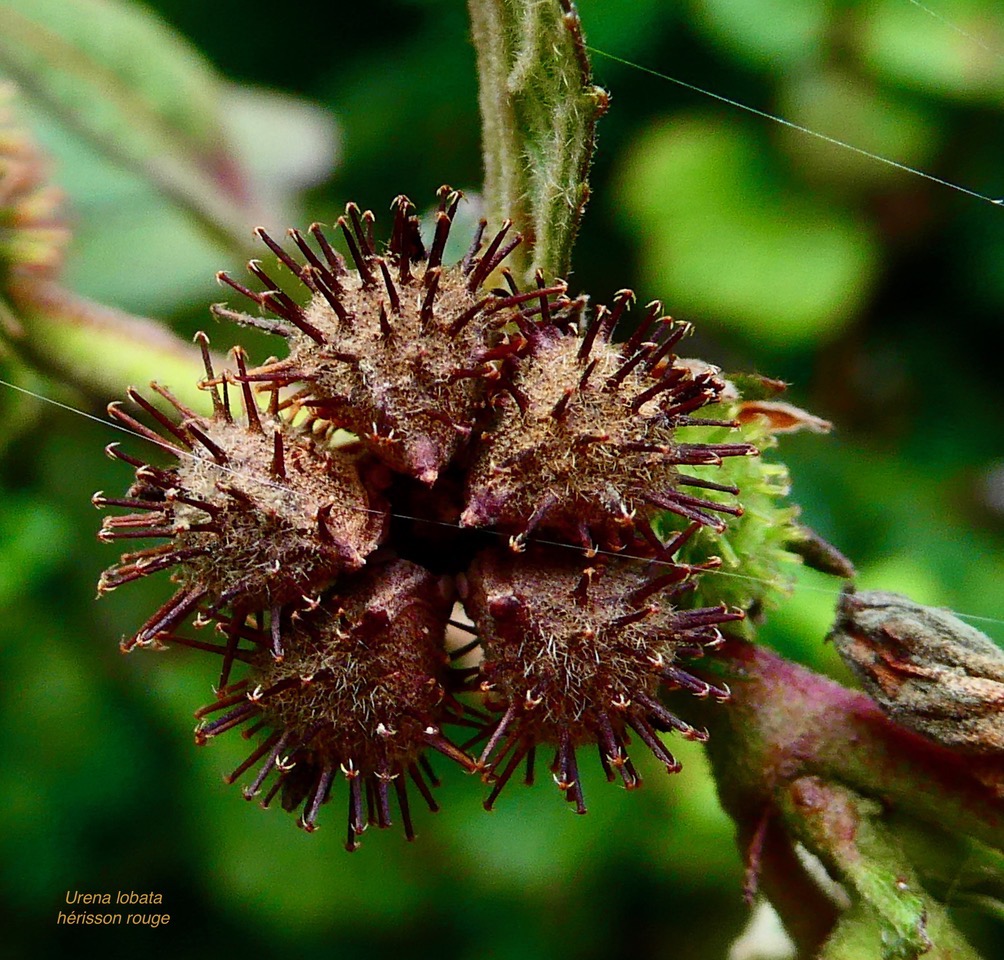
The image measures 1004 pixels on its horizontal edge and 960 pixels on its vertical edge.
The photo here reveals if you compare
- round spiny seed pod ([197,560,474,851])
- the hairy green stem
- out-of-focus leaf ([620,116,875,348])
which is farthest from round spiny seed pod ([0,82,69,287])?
out-of-focus leaf ([620,116,875,348])

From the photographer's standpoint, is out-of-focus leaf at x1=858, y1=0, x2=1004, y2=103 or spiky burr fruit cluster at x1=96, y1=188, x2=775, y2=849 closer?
spiky burr fruit cluster at x1=96, y1=188, x2=775, y2=849

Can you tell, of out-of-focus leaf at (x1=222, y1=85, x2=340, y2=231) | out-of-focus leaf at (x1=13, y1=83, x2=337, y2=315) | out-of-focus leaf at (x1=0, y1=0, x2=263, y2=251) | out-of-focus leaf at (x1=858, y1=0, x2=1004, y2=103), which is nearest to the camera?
out-of-focus leaf at (x1=0, y1=0, x2=263, y2=251)

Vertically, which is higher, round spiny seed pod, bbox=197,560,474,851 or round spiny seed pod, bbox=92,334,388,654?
round spiny seed pod, bbox=92,334,388,654

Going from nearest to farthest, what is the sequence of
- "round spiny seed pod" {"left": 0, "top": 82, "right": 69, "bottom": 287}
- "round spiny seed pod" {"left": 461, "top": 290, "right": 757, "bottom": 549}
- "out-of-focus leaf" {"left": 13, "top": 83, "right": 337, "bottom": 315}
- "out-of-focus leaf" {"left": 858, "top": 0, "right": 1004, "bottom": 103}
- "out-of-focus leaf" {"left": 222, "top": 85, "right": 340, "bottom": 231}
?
"round spiny seed pod" {"left": 461, "top": 290, "right": 757, "bottom": 549}
"round spiny seed pod" {"left": 0, "top": 82, "right": 69, "bottom": 287}
"out-of-focus leaf" {"left": 13, "top": 83, "right": 337, "bottom": 315}
"out-of-focus leaf" {"left": 222, "top": 85, "right": 340, "bottom": 231}
"out-of-focus leaf" {"left": 858, "top": 0, "right": 1004, "bottom": 103}

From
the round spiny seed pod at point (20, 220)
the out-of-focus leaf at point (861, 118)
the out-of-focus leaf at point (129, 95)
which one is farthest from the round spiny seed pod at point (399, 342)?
the out-of-focus leaf at point (861, 118)

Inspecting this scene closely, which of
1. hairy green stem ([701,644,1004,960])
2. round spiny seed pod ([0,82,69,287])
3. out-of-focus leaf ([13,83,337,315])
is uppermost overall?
hairy green stem ([701,644,1004,960])

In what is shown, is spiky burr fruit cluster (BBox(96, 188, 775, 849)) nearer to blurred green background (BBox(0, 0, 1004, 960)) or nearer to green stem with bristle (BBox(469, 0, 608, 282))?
green stem with bristle (BBox(469, 0, 608, 282))

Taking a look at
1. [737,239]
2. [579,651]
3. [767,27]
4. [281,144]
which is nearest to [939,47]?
[767,27]
